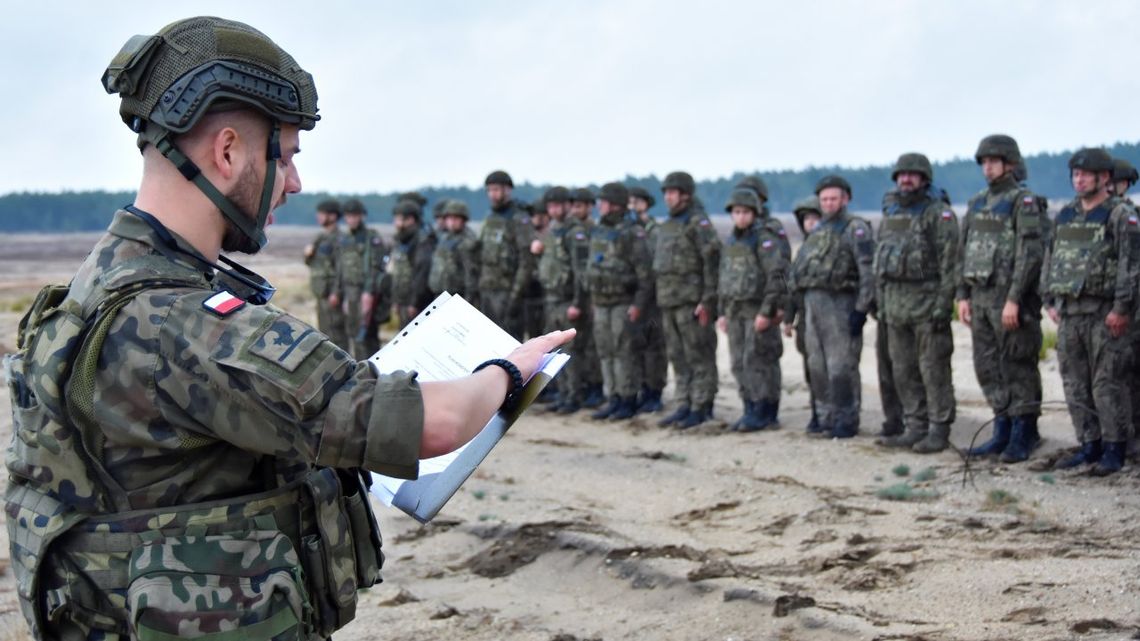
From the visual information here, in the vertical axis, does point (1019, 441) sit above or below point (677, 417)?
above

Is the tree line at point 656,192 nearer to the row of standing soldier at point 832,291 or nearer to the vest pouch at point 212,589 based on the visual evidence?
the row of standing soldier at point 832,291

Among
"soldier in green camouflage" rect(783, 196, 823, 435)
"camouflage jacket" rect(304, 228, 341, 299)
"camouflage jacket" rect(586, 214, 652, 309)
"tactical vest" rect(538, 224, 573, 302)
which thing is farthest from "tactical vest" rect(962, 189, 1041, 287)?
"camouflage jacket" rect(304, 228, 341, 299)

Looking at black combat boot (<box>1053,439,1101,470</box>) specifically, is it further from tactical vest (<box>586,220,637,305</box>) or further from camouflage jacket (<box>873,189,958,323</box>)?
tactical vest (<box>586,220,637,305</box>)

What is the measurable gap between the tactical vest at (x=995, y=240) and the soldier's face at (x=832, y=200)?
146cm

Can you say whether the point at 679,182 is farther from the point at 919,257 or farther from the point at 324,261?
the point at 324,261

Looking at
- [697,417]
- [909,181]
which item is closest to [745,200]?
[909,181]

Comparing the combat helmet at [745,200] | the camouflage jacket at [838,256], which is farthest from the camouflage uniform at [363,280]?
the camouflage jacket at [838,256]

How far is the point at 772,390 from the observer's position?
11.2 meters

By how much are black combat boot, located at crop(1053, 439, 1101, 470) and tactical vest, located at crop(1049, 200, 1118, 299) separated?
109 cm

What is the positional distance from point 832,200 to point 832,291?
2.49 ft

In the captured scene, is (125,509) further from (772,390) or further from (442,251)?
(442,251)

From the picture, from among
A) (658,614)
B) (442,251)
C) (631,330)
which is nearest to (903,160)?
(631,330)

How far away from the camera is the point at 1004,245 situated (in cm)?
885

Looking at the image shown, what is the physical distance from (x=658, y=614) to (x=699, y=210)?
6679 millimetres
